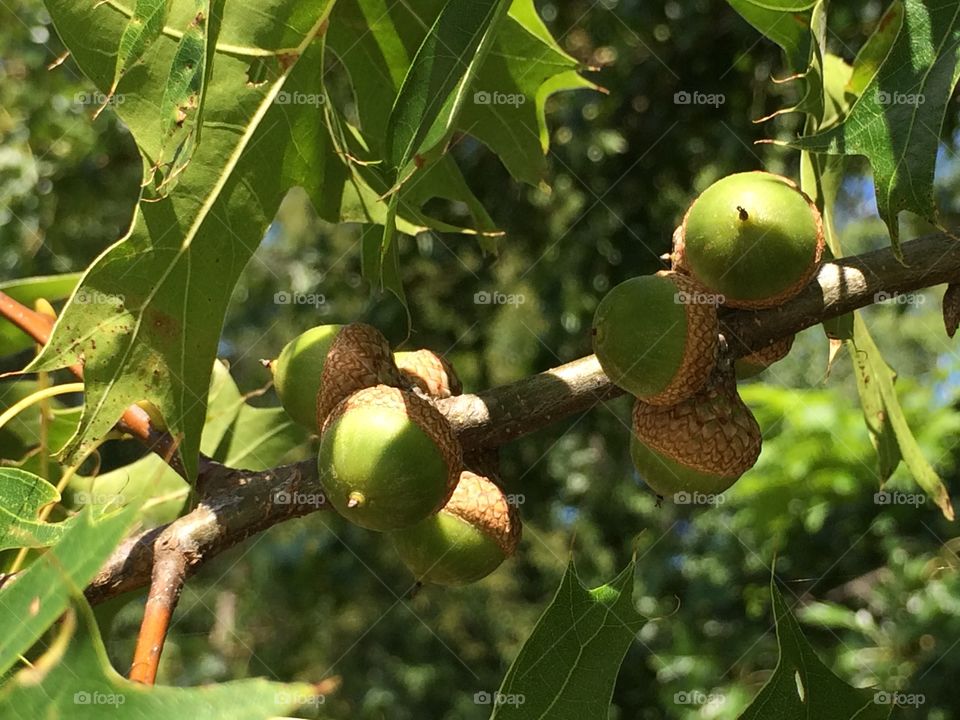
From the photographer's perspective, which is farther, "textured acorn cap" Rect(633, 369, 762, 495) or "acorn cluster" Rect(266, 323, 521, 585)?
"textured acorn cap" Rect(633, 369, 762, 495)

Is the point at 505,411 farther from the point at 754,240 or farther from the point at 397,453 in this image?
the point at 754,240

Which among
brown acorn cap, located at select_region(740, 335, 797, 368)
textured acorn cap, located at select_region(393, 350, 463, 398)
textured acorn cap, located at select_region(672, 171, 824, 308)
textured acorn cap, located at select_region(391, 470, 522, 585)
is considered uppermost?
textured acorn cap, located at select_region(672, 171, 824, 308)

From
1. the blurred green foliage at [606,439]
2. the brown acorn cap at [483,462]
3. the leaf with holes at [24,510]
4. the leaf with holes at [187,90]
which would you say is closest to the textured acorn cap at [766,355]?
the brown acorn cap at [483,462]

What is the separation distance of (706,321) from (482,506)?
0.35 metres

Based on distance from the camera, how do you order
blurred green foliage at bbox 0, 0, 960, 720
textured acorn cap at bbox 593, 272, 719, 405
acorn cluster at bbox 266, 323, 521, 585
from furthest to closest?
blurred green foliage at bbox 0, 0, 960, 720 < textured acorn cap at bbox 593, 272, 719, 405 < acorn cluster at bbox 266, 323, 521, 585

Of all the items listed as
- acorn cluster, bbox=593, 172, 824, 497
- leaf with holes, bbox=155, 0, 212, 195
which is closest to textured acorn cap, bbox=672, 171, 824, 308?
acorn cluster, bbox=593, 172, 824, 497

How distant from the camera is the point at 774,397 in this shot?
349 cm

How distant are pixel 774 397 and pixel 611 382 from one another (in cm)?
231

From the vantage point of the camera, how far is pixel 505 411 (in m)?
1.23

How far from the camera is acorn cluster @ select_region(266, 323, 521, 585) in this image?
1.19 m

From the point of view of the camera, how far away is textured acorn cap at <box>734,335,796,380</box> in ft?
4.41

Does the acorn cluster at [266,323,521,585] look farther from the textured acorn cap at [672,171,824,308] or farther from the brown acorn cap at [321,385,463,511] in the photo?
the textured acorn cap at [672,171,824,308]

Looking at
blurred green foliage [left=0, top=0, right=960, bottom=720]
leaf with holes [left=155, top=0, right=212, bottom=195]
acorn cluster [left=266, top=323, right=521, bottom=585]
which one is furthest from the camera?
blurred green foliage [left=0, top=0, right=960, bottom=720]

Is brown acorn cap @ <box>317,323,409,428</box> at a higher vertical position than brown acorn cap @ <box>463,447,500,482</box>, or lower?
higher
